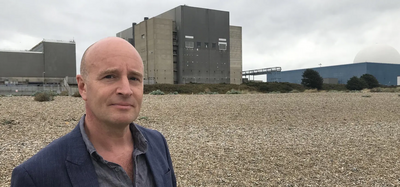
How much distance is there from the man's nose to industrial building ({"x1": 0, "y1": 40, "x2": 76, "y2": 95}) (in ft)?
197

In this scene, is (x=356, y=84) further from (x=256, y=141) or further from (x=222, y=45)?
(x=256, y=141)

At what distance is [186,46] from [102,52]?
58127 mm

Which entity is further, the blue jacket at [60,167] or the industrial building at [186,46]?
the industrial building at [186,46]

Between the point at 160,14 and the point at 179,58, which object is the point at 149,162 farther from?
the point at 160,14

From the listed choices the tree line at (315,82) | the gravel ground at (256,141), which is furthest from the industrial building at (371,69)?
the gravel ground at (256,141)

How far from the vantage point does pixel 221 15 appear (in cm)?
6275

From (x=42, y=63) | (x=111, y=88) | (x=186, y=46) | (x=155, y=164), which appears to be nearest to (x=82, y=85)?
(x=111, y=88)

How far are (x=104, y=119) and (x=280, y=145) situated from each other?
738 cm

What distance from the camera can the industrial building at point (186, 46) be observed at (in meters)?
56.8

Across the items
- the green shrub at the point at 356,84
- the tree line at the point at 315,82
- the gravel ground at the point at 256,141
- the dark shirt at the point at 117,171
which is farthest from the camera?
the green shrub at the point at 356,84

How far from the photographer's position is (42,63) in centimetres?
5934

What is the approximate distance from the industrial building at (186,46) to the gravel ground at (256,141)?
42029 millimetres

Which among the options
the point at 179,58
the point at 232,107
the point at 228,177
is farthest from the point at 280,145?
the point at 179,58

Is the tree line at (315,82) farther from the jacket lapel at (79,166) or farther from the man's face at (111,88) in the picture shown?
the jacket lapel at (79,166)
